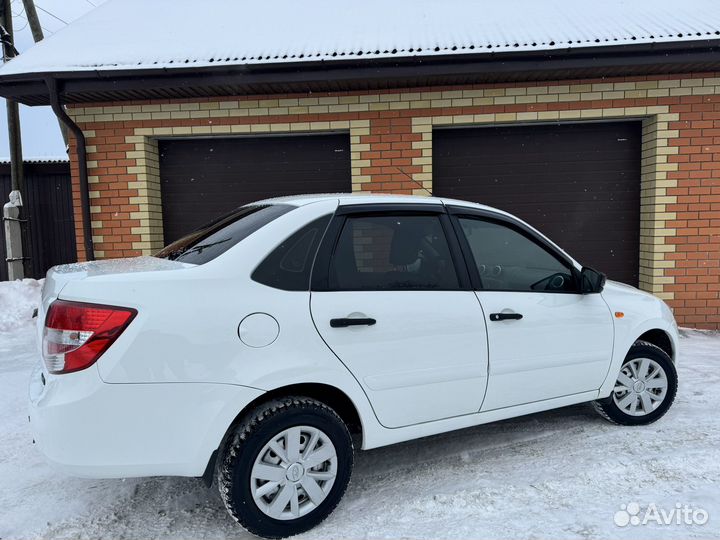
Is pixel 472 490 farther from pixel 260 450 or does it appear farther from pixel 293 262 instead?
pixel 293 262

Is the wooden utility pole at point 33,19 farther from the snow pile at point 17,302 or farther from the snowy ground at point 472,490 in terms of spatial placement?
the snowy ground at point 472,490

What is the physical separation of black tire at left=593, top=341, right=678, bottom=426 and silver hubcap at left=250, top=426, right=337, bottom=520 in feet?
6.97

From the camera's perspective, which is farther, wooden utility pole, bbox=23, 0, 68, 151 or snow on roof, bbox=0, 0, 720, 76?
wooden utility pole, bbox=23, 0, 68, 151

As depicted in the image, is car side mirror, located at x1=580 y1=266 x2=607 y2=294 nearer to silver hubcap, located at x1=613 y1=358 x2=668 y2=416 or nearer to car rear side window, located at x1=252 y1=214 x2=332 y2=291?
silver hubcap, located at x1=613 y1=358 x2=668 y2=416

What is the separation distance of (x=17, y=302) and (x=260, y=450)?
6.88m

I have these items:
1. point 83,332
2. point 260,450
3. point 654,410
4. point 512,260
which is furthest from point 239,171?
point 654,410

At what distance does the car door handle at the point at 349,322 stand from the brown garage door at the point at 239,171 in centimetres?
464

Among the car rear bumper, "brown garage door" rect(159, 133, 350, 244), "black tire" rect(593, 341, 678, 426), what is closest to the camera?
the car rear bumper

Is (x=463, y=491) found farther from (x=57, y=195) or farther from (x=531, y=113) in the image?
(x=57, y=195)

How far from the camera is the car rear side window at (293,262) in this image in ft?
8.09

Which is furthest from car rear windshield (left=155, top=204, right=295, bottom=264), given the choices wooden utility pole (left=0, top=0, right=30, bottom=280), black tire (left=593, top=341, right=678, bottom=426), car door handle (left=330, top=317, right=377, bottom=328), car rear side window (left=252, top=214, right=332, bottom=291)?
wooden utility pole (left=0, top=0, right=30, bottom=280)

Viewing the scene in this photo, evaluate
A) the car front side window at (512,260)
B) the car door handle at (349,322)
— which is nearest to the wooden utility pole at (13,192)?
the car door handle at (349,322)

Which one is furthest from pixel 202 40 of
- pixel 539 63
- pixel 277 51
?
pixel 539 63

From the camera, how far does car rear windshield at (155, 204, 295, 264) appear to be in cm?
259
